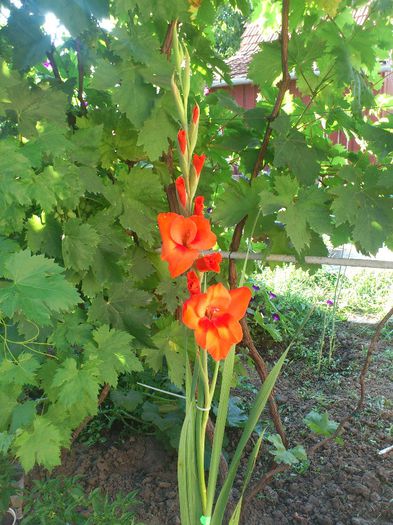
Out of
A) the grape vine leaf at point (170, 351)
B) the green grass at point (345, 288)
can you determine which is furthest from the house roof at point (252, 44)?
the green grass at point (345, 288)

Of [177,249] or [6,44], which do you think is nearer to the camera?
[177,249]

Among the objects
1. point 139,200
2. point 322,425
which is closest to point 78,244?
point 139,200

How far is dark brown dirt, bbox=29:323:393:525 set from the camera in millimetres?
1699

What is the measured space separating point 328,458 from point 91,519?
91cm

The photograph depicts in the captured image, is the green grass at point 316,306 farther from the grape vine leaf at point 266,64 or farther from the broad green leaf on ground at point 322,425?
the grape vine leaf at point 266,64

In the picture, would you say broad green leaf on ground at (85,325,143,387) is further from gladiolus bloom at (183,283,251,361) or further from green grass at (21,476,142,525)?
gladiolus bloom at (183,283,251,361)

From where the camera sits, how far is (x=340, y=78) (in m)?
1.40

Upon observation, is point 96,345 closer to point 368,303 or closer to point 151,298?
point 151,298

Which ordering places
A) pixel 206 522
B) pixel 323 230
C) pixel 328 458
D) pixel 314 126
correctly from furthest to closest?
1. pixel 328 458
2. pixel 314 126
3. pixel 323 230
4. pixel 206 522

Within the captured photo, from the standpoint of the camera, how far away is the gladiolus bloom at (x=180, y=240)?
795 millimetres

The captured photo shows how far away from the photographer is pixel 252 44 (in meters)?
5.34

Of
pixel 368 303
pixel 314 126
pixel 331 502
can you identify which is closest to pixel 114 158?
pixel 314 126

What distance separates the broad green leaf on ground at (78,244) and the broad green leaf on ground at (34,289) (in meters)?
0.20

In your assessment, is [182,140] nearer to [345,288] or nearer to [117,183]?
[117,183]
